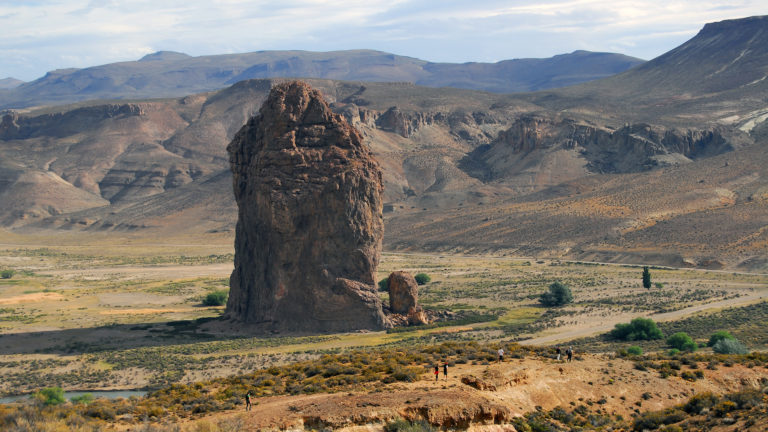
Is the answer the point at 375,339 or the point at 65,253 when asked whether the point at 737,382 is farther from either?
the point at 65,253

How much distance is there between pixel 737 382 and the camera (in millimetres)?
29594

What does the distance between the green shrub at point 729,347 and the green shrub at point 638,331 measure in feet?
24.9

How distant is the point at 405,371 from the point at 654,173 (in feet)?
381

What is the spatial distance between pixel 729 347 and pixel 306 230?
26.8 meters

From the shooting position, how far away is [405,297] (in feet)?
189

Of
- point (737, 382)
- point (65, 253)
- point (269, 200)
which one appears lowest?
point (65, 253)

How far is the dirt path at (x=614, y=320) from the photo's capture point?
163 feet

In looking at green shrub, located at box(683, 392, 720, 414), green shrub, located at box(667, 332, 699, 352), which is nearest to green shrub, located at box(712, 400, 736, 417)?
green shrub, located at box(683, 392, 720, 414)

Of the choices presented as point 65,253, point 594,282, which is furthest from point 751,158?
point 65,253

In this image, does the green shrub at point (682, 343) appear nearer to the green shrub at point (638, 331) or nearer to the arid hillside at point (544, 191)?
the green shrub at point (638, 331)

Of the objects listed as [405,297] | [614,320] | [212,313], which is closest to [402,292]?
[405,297]

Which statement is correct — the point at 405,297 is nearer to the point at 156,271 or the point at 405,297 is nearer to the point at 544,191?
the point at 156,271

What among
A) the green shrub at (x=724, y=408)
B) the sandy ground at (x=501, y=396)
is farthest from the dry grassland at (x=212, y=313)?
the green shrub at (x=724, y=408)

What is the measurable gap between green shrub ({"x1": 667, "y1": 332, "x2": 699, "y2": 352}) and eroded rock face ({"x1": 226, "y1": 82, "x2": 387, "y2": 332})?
1864cm
